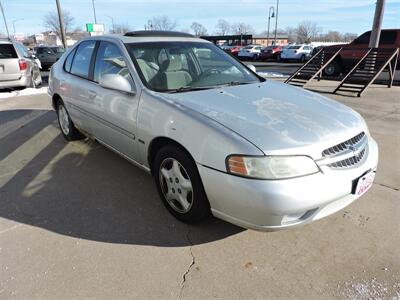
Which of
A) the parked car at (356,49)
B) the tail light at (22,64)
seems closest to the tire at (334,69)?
the parked car at (356,49)

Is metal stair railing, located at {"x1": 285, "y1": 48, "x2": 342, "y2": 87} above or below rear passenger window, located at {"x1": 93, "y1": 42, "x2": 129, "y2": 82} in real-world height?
below

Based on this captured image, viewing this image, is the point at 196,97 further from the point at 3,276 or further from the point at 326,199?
the point at 3,276

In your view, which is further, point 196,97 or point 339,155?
point 196,97

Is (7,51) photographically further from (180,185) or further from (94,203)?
(180,185)

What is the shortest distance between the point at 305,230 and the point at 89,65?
3.02 meters

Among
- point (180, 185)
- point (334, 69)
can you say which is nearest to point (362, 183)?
point (180, 185)

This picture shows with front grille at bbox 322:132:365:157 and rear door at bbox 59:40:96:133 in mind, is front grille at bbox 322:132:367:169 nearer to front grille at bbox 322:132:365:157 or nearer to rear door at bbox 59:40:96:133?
front grille at bbox 322:132:365:157

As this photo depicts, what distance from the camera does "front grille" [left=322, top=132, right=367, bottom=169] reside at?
2342 mm

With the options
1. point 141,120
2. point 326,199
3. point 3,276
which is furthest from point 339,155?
point 3,276

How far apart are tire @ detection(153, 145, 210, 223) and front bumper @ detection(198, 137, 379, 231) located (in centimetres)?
14

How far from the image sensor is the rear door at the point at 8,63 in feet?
30.4

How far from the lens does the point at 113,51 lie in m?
3.61

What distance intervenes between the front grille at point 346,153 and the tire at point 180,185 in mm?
935

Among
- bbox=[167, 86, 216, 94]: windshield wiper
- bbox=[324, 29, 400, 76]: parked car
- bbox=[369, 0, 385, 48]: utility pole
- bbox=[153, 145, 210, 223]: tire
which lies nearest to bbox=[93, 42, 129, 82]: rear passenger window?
bbox=[167, 86, 216, 94]: windshield wiper
